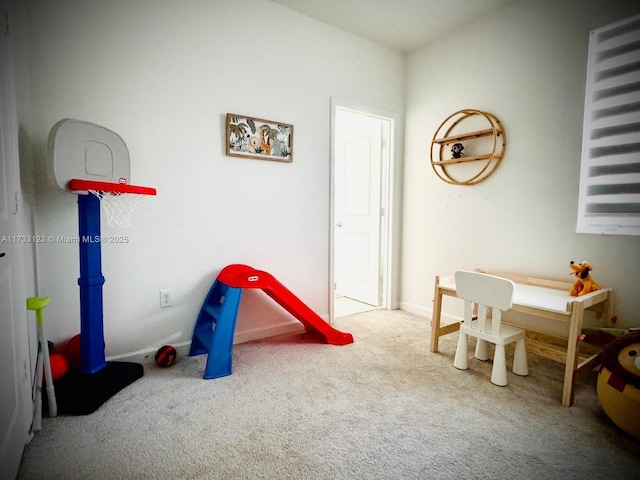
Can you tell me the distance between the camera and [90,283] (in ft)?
6.07

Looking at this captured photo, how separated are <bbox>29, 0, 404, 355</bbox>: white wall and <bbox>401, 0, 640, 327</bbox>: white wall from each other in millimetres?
886

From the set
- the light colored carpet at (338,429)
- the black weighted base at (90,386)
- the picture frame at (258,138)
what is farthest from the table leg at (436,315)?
the black weighted base at (90,386)

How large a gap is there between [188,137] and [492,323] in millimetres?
2420

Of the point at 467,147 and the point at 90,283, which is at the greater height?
the point at 467,147

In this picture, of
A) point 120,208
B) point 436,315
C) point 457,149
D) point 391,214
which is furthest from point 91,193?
point 457,149

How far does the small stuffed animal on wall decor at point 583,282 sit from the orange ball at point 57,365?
3127 mm

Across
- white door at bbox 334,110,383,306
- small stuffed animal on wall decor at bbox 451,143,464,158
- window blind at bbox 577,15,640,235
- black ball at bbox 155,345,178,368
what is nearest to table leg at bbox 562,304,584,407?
window blind at bbox 577,15,640,235

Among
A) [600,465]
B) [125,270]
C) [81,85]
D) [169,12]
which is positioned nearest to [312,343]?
[125,270]

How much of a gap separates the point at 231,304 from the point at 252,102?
→ 1.60 meters

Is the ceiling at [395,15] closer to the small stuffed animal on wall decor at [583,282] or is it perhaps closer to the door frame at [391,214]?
the door frame at [391,214]

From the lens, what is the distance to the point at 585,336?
1963mm

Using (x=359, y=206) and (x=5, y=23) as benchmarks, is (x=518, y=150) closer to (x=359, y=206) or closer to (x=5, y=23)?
(x=359, y=206)

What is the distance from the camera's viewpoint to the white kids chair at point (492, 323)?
6.49ft

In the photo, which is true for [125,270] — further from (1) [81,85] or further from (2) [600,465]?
(2) [600,465]
